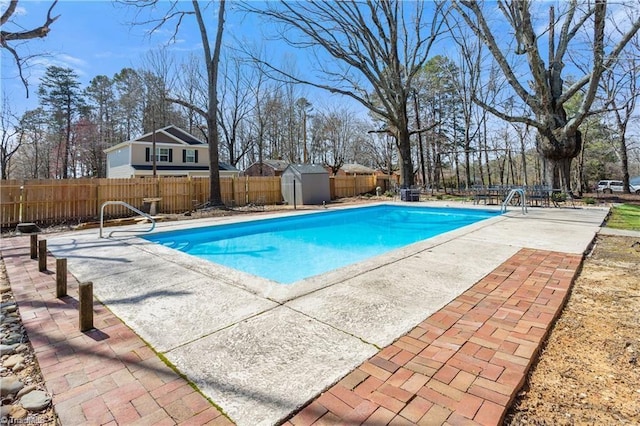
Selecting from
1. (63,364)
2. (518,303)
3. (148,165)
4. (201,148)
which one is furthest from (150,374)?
(201,148)

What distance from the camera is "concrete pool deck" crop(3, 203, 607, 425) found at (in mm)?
1783

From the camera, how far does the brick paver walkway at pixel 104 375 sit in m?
1.63

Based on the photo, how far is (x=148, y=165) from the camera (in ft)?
73.9

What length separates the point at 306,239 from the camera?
29.3 ft

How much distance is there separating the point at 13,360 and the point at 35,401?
0.72m

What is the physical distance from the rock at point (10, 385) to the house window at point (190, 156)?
24921 mm

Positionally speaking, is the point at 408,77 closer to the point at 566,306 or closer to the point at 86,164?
the point at 566,306

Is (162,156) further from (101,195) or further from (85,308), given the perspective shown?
(85,308)

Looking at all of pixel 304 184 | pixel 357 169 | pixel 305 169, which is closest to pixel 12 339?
pixel 304 184

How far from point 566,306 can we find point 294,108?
30214 millimetres

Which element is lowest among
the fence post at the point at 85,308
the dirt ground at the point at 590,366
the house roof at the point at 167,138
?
the dirt ground at the point at 590,366

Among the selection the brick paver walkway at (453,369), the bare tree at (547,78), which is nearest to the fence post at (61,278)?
the brick paver walkway at (453,369)

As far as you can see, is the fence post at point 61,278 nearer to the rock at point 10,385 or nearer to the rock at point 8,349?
the rock at point 8,349

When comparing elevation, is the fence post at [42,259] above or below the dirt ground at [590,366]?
above
